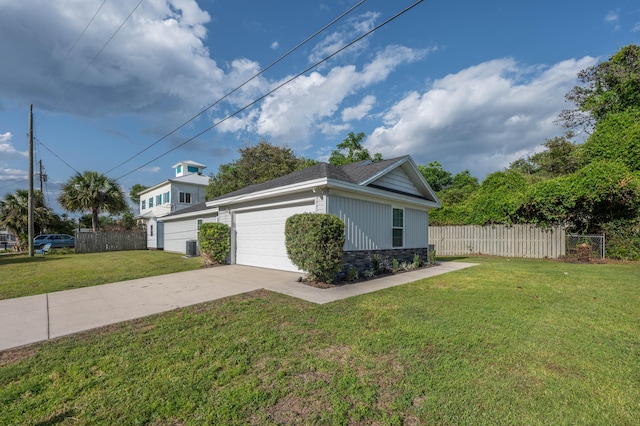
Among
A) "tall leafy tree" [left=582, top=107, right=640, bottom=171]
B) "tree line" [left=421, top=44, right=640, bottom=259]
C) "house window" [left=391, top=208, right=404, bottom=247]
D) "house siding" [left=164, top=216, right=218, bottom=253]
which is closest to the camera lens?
"house window" [left=391, top=208, right=404, bottom=247]

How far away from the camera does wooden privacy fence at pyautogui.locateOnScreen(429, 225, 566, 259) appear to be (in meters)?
13.5

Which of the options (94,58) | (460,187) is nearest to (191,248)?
(94,58)

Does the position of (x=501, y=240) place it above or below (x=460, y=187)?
below

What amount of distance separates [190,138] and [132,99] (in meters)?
3.78

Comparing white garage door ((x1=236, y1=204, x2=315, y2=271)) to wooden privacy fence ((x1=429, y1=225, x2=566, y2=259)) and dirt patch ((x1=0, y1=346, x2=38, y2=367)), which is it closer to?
dirt patch ((x1=0, y1=346, x2=38, y2=367))

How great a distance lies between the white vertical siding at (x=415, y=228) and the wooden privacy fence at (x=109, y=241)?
21.6 meters

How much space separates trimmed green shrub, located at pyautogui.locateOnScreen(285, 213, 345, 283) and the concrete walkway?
48cm

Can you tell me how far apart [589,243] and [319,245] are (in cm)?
1273

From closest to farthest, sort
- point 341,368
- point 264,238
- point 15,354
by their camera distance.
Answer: point 341,368 < point 15,354 < point 264,238

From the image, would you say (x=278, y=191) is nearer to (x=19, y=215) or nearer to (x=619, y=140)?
(x=619, y=140)

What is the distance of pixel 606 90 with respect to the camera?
17906mm

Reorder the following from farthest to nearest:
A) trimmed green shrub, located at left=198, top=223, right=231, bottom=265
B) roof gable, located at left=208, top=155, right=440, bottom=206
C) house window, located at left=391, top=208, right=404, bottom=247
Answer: trimmed green shrub, located at left=198, top=223, right=231, bottom=265, house window, located at left=391, top=208, right=404, bottom=247, roof gable, located at left=208, top=155, right=440, bottom=206

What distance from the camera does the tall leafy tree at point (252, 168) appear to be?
2667cm

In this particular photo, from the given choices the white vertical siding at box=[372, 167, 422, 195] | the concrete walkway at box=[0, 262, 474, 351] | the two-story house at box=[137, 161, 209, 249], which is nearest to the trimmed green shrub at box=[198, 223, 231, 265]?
the concrete walkway at box=[0, 262, 474, 351]
